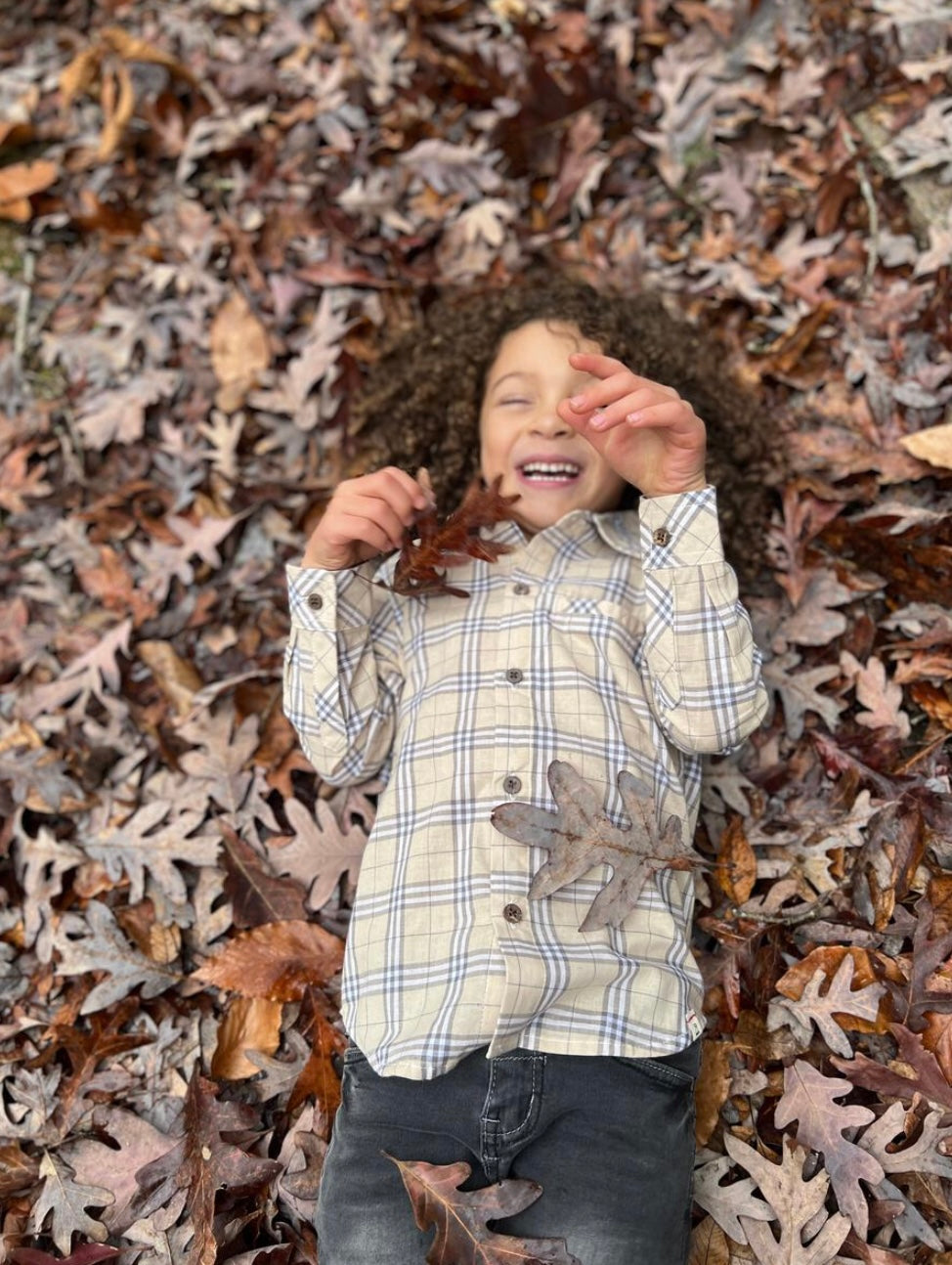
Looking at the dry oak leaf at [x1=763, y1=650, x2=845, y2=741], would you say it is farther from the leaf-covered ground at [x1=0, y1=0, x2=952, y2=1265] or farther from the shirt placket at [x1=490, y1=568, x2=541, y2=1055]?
the shirt placket at [x1=490, y1=568, x2=541, y2=1055]

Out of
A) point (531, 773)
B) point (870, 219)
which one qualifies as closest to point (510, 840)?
point (531, 773)

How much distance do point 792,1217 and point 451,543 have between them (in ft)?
6.75

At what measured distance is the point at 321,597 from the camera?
2912 mm

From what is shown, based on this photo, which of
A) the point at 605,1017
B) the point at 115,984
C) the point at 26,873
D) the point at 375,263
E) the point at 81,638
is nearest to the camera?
the point at 605,1017

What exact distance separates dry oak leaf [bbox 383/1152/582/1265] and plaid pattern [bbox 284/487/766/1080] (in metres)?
0.26

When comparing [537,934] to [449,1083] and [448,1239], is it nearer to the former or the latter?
[449,1083]

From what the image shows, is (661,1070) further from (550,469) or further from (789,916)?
(550,469)

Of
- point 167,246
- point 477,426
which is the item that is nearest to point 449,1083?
point 477,426

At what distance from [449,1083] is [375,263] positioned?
11.0 ft

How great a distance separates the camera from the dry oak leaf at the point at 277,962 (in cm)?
314

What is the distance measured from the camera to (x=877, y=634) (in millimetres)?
3354

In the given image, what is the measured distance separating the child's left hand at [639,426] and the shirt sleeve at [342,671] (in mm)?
838

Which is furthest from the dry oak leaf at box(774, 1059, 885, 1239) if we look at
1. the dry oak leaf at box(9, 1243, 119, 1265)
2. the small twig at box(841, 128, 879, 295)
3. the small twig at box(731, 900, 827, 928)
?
the small twig at box(841, 128, 879, 295)

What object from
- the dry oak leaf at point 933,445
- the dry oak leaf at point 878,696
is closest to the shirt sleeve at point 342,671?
the dry oak leaf at point 878,696
